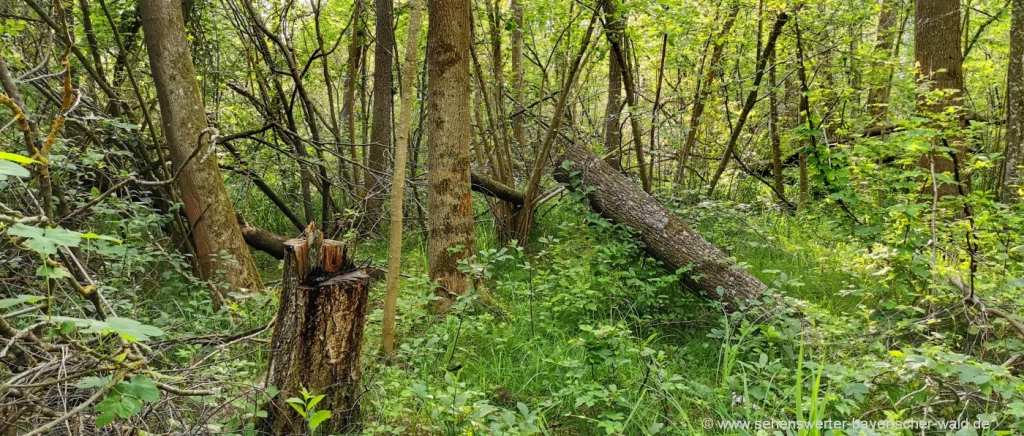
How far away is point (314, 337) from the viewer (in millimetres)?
2445

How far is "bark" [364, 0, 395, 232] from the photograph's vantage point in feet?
19.3

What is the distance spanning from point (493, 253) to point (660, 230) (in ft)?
4.44

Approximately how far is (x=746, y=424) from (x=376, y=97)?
528cm

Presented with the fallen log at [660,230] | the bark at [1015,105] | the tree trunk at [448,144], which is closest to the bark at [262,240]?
the tree trunk at [448,144]

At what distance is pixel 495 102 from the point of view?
569cm

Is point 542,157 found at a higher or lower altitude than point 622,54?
lower

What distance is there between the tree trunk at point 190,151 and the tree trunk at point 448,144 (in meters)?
1.57

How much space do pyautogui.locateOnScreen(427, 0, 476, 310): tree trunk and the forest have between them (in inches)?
0.9

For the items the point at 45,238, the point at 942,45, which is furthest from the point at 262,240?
the point at 942,45

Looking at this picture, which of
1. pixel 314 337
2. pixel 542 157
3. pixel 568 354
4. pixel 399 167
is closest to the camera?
pixel 314 337

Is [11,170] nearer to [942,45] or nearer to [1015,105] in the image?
[1015,105]

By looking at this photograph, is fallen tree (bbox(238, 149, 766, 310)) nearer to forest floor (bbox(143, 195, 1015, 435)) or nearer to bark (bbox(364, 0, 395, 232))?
forest floor (bbox(143, 195, 1015, 435))

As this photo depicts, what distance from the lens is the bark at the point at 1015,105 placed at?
15.7ft

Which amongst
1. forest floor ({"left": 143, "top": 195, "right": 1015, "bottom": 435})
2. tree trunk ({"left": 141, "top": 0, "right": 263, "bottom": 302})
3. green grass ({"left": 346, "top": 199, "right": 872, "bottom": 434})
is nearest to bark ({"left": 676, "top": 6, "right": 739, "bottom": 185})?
green grass ({"left": 346, "top": 199, "right": 872, "bottom": 434})
